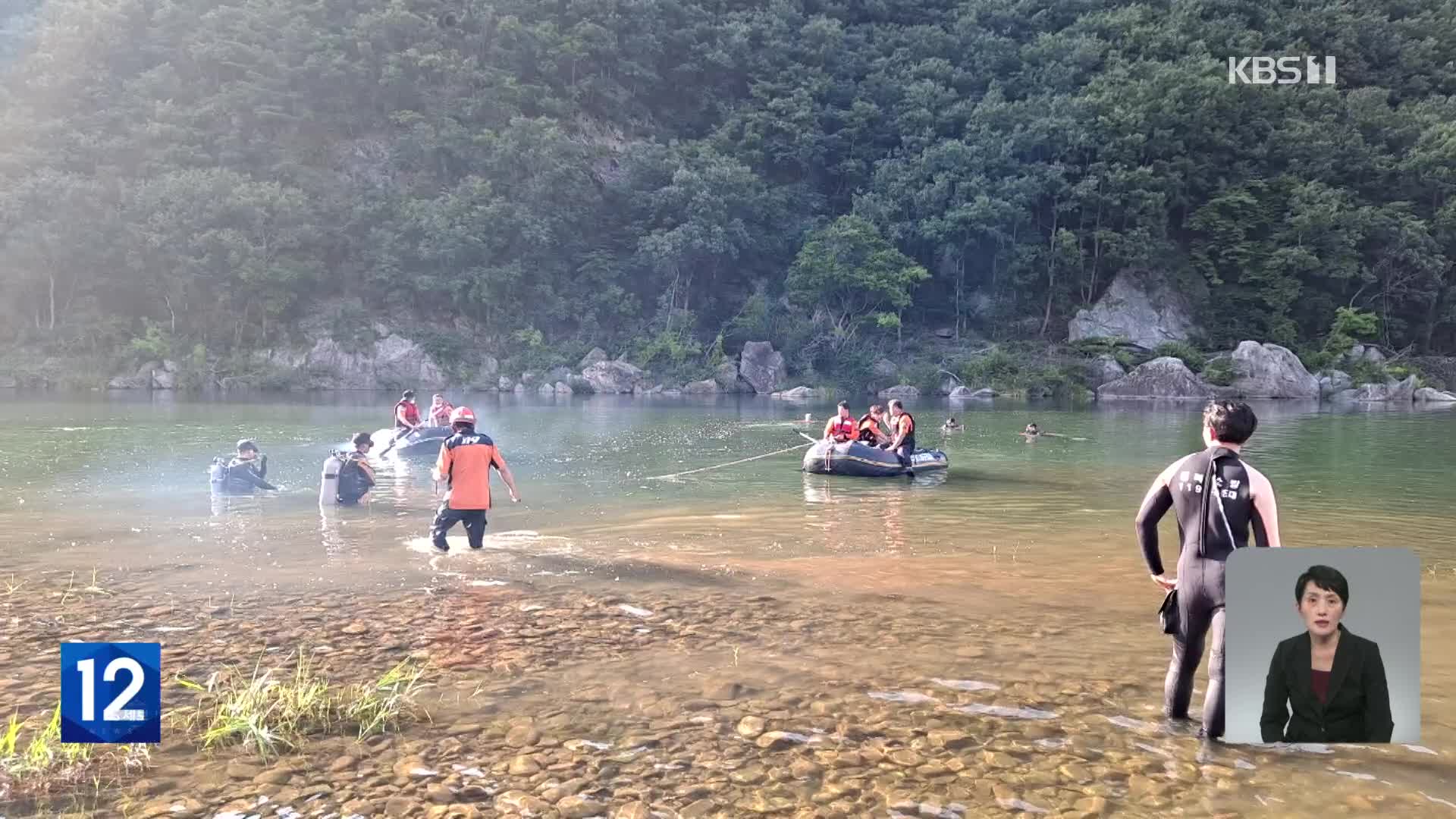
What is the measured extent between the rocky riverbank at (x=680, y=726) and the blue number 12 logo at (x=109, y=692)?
0.71ft

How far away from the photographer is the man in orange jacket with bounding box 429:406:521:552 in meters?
9.55

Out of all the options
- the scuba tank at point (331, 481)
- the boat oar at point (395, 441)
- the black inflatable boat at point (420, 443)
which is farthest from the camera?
the black inflatable boat at point (420, 443)

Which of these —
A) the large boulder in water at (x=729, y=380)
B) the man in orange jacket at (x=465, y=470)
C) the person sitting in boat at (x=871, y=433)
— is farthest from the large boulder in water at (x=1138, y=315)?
the man in orange jacket at (x=465, y=470)

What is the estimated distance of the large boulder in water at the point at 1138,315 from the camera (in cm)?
5566

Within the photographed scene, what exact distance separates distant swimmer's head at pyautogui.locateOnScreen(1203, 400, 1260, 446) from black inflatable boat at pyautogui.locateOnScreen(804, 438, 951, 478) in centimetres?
1292

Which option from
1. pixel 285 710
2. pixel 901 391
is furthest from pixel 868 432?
pixel 901 391

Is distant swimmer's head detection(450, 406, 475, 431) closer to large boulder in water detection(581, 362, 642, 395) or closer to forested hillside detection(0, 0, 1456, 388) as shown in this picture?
large boulder in water detection(581, 362, 642, 395)

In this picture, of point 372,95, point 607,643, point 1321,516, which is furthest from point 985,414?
point 372,95

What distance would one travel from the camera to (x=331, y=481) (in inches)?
535

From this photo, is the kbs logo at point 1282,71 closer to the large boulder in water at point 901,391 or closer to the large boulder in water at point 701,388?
the large boulder in water at point 901,391

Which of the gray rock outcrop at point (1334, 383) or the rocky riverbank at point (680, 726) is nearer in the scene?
the rocky riverbank at point (680, 726)

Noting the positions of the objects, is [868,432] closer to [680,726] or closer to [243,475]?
[243,475]

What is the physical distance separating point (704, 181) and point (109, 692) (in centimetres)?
5393

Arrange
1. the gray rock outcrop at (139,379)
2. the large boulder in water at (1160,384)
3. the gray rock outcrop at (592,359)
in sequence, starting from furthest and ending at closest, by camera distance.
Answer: the gray rock outcrop at (592,359)
the gray rock outcrop at (139,379)
the large boulder in water at (1160,384)
